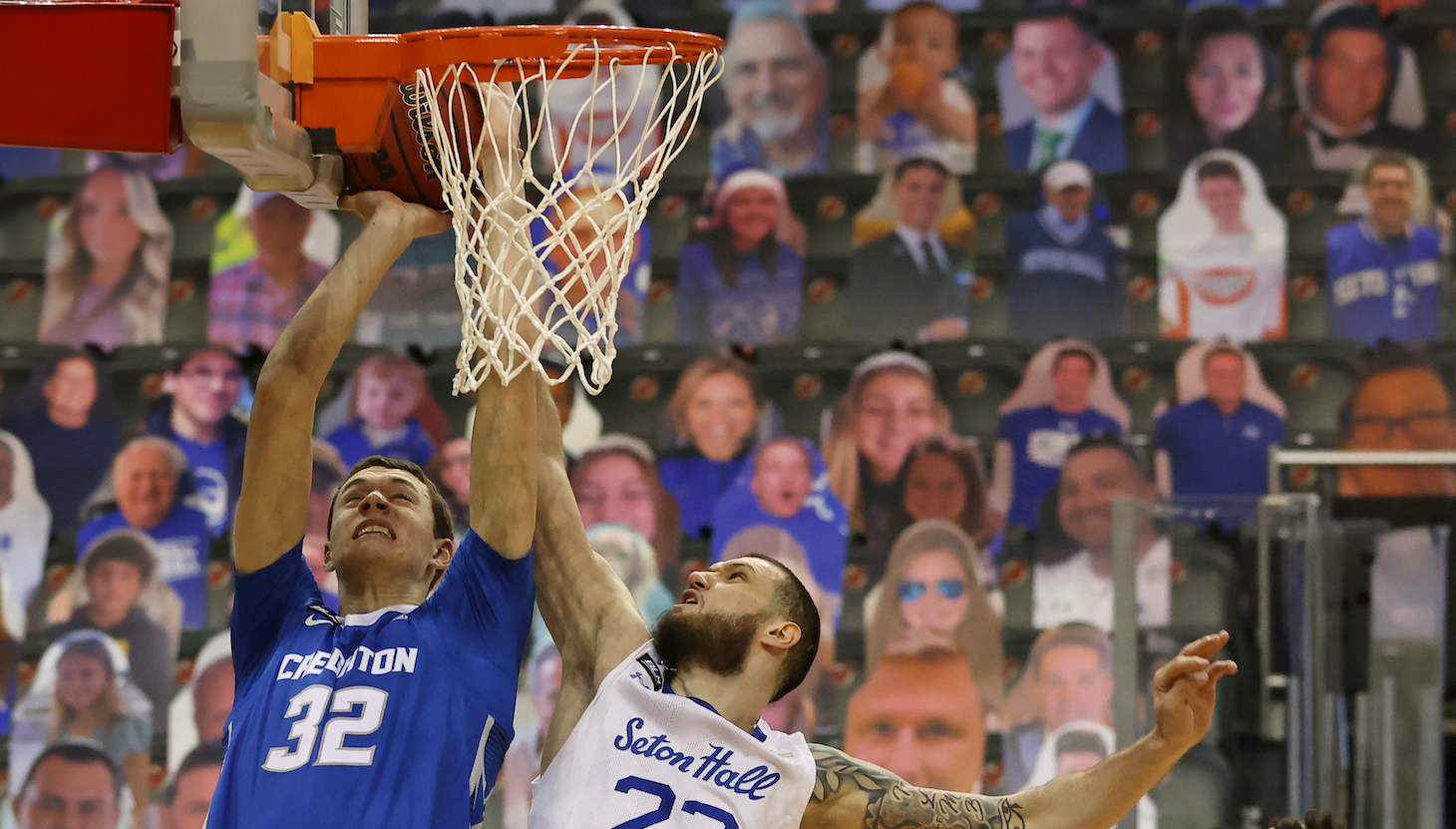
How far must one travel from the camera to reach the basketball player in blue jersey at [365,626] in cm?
215

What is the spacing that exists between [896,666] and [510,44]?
11.2 ft

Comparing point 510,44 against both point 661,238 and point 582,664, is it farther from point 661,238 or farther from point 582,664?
point 661,238

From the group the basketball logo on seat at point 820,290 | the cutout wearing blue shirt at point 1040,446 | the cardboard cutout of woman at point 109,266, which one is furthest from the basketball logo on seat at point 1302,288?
the cardboard cutout of woman at point 109,266

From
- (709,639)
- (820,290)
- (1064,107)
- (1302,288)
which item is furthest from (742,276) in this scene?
(709,639)

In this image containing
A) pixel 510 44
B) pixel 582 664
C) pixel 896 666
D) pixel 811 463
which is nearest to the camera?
pixel 510 44

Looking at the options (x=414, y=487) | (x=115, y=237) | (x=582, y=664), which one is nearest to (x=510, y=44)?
(x=414, y=487)

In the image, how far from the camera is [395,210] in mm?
2377

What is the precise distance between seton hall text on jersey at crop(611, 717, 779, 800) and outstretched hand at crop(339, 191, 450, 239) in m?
0.87

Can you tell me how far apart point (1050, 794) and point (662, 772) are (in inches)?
25.8

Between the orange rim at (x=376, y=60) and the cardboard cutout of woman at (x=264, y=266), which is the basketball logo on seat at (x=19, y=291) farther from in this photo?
the orange rim at (x=376, y=60)

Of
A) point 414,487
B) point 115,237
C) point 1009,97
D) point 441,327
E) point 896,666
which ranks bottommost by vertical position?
point 896,666

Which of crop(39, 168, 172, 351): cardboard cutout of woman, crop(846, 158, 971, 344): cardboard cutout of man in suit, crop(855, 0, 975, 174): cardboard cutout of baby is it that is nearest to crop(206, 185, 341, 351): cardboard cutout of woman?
crop(39, 168, 172, 351): cardboard cutout of woman

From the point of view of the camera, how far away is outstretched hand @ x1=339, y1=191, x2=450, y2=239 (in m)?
2.37

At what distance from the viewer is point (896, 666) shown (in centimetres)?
529
